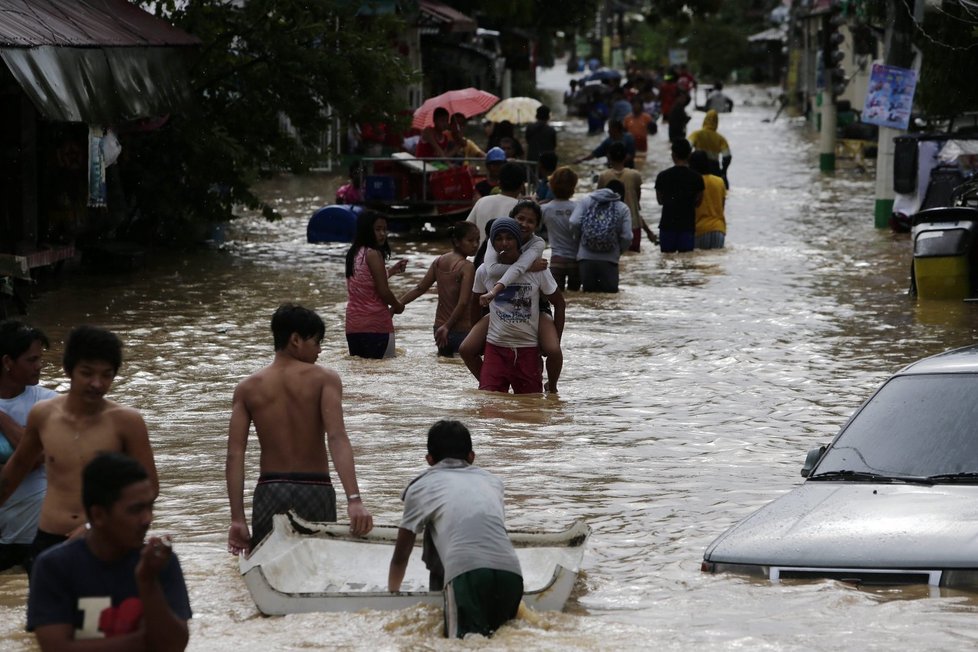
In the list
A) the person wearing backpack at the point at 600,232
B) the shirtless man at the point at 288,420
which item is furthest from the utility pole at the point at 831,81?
the shirtless man at the point at 288,420

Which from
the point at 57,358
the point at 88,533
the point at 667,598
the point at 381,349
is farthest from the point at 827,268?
the point at 88,533

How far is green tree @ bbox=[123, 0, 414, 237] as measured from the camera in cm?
2169

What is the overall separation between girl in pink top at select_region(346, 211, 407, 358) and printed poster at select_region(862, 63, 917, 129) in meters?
12.2

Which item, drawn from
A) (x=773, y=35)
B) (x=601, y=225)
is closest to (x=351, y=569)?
(x=601, y=225)

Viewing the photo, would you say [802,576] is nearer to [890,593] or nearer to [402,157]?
[890,593]

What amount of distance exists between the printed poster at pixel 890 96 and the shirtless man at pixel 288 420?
1808 cm

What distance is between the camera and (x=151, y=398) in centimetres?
1303

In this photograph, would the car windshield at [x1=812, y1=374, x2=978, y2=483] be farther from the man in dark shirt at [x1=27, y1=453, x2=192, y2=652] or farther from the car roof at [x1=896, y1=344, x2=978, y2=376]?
the man in dark shirt at [x1=27, y1=453, x2=192, y2=652]

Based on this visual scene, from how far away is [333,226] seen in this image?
23859 millimetres

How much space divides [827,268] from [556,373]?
972 cm

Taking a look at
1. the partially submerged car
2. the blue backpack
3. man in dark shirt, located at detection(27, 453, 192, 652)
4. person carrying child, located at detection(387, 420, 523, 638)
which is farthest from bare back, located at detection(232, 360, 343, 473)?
the blue backpack

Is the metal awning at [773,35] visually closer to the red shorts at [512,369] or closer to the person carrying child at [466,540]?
the red shorts at [512,369]

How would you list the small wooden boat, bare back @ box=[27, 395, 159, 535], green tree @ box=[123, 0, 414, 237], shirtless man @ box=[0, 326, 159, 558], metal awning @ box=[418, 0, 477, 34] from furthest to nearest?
1. metal awning @ box=[418, 0, 477, 34]
2. green tree @ box=[123, 0, 414, 237]
3. the small wooden boat
4. bare back @ box=[27, 395, 159, 535]
5. shirtless man @ box=[0, 326, 159, 558]

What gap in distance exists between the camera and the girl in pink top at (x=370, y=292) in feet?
44.1
